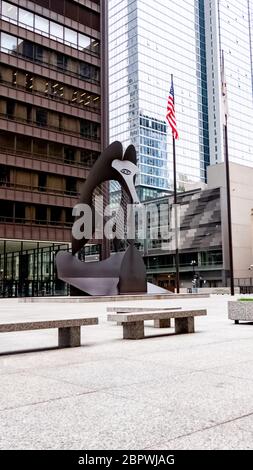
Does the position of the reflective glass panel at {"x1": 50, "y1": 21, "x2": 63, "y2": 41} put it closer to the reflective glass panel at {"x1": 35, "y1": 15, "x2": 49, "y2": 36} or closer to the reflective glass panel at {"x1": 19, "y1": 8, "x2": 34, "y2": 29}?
the reflective glass panel at {"x1": 35, "y1": 15, "x2": 49, "y2": 36}

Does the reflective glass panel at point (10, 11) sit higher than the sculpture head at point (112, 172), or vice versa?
the reflective glass panel at point (10, 11)

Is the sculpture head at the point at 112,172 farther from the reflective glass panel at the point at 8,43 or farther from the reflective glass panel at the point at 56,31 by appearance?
the reflective glass panel at the point at 56,31

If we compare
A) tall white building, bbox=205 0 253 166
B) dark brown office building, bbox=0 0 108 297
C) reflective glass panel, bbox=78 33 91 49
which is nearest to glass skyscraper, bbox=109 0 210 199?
tall white building, bbox=205 0 253 166

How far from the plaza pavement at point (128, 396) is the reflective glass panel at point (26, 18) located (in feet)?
138

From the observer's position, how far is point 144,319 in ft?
26.5

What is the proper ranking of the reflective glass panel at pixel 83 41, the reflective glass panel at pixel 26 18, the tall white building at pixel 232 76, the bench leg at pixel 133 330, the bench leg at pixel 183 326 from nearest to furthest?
the bench leg at pixel 133 330, the bench leg at pixel 183 326, the reflective glass panel at pixel 26 18, the reflective glass panel at pixel 83 41, the tall white building at pixel 232 76

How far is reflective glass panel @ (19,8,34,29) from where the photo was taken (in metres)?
43.0

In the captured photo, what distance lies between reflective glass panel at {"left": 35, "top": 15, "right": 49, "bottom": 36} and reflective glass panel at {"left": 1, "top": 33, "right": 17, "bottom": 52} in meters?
3.28

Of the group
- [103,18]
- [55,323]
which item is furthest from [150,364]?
[103,18]

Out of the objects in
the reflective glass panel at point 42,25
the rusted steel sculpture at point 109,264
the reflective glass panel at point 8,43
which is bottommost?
the rusted steel sculpture at point 109,264

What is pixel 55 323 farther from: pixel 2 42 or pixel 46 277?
pixel 2 42

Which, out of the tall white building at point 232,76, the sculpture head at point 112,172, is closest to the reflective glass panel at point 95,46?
the sculpture head at point 112,172

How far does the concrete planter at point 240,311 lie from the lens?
→ 1068cm

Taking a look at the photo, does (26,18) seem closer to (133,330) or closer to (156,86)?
(133,330)
